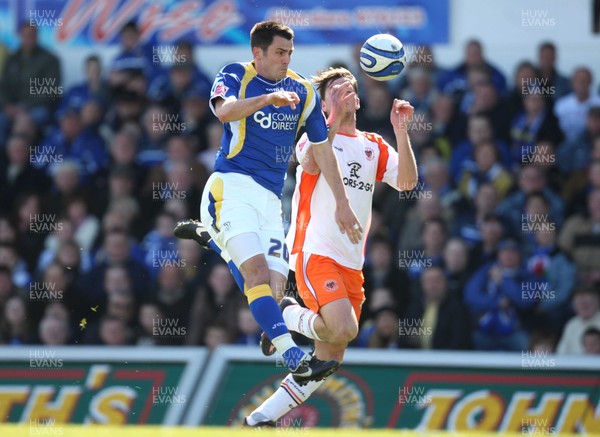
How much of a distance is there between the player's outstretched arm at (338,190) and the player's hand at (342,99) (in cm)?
36

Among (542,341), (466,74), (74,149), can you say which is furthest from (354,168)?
(74,149)

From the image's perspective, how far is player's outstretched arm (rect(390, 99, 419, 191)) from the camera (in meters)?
10.3

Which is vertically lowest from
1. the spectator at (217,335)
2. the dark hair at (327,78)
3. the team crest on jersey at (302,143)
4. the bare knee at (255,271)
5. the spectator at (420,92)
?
the spectator at (217,335)

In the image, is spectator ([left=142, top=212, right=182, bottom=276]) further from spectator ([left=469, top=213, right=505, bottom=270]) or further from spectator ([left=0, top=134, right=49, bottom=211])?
spectator ([left=469, top=213, right=505, bottom=270])

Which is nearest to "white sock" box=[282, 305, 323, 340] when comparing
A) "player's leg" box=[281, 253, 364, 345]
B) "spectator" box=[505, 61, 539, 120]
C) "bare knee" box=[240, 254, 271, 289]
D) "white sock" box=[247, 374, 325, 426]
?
"player's leg" box=[281, 253, 364, 345]

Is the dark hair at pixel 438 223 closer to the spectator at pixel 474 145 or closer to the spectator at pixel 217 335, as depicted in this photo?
the spectator at pixel 474 145

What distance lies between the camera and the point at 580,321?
1280cm

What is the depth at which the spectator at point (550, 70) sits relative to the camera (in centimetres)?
1449

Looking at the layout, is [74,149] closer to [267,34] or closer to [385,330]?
[385,330]

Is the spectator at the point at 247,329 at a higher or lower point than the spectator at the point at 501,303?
lower

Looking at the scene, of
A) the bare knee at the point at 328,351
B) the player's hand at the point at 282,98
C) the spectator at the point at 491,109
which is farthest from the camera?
the spectator at the point at 491,109

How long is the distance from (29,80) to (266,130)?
→ 23.5 ft

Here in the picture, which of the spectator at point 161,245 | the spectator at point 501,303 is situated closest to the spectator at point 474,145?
the spectator at point 501,303

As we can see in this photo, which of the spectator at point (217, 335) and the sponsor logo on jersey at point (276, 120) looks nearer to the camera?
the sponsor logo on jersey at point (276, 120)
